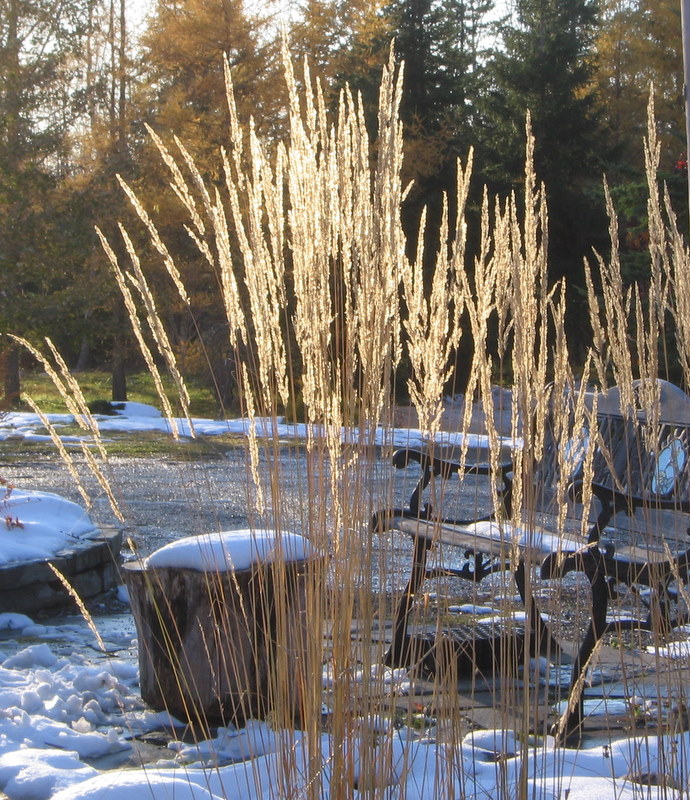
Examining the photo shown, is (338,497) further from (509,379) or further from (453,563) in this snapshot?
(509,379)

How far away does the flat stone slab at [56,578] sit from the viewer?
14.3 feet

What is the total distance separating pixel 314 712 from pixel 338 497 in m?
0.35

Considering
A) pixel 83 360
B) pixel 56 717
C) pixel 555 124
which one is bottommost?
pixel 56 717

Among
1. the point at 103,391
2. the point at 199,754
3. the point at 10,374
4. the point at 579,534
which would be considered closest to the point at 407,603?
the point at 579,534

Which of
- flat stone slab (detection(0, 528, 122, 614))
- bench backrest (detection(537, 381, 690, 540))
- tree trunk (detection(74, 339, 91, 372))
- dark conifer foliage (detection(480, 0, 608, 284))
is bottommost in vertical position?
flat stone slab (detection(0, 528, 122, 614))

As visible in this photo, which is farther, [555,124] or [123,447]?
[555,124]

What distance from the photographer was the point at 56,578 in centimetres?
448

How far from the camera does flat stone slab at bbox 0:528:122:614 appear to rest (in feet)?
14.3

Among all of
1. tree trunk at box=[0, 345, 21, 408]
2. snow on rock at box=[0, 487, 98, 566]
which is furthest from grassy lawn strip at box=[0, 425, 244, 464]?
snow on rock at box=[0, 487, 98, 566]

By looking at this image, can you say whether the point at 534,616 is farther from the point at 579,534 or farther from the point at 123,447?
the point at 123,447

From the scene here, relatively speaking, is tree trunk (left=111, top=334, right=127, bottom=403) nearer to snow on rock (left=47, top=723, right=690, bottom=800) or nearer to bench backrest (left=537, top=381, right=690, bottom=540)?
bench backrest (left=537, top=381, right=690, bottom=540)

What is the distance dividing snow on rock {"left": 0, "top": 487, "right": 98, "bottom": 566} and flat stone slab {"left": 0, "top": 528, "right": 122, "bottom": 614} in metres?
0.07

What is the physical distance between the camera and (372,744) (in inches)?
64.6

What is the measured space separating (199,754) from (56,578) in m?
2.88
